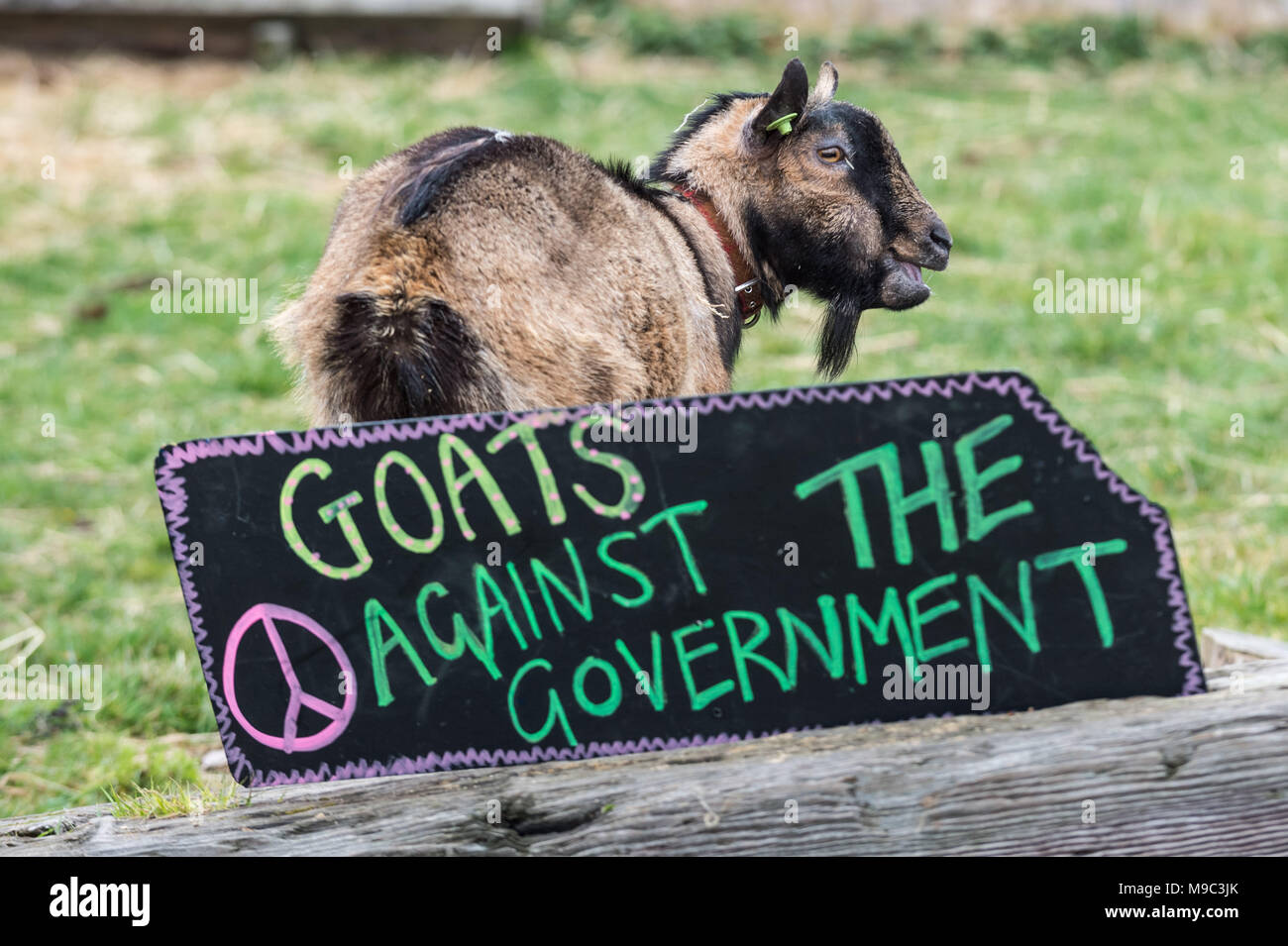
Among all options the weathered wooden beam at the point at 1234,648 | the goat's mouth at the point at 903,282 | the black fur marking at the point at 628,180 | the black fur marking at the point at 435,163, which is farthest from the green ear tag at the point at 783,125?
the weathered wooden beam at the point at 1234,648

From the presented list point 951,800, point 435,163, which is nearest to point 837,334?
point 435,163

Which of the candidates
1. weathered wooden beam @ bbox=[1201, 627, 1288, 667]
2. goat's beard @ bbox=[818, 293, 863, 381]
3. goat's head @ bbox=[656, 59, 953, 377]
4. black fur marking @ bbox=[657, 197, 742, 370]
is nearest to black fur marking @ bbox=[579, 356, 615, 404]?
black fur marking @ bbox=[657, 197, 742, 370]

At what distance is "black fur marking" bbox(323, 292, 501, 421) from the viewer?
2986 mm

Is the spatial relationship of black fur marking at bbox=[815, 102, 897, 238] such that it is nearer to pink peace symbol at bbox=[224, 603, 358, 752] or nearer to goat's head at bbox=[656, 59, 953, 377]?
goat's head at bbox=[656, 59, 953, 377]

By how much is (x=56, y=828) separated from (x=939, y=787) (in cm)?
181

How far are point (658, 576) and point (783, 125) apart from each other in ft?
5.03

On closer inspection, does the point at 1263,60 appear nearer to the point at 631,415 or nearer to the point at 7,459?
the point at 7,459

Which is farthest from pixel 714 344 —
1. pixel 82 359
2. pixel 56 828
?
pixel 82 359

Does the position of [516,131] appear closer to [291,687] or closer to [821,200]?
[821,200]

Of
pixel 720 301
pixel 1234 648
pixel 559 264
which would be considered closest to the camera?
pixel 559 264

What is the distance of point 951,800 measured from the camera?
2.72 m

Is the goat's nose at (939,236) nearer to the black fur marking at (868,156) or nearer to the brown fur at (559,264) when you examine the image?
the brown fur at (559,264)

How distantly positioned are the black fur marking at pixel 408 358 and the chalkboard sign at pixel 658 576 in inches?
8.7

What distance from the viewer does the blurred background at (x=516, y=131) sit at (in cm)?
556
